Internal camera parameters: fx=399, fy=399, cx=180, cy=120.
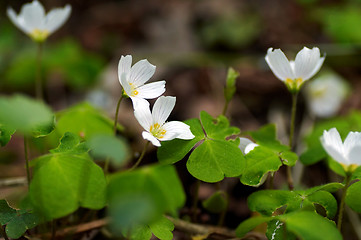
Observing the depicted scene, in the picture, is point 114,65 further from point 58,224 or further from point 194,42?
point 58,224

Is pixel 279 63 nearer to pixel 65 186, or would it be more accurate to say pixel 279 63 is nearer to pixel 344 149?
pixel 344 149

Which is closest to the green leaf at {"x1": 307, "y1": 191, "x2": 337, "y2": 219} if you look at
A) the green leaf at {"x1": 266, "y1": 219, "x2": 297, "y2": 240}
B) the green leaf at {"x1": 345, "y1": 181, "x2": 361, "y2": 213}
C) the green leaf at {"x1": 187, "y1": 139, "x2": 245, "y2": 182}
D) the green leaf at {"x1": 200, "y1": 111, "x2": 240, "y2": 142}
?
the green leaf at {"x1": 345, "y1": 181, "x2": 361, "y2": 213}

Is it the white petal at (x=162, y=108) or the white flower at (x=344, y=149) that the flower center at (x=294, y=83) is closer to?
the white flower at (x=344, y=149)

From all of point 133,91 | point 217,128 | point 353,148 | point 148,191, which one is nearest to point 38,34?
point 133,91

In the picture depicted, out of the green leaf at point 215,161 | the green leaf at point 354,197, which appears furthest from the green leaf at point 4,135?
the green leaf at point 354,197

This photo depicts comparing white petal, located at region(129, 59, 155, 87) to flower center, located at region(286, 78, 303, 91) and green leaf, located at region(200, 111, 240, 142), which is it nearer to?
green leaf, located at region(200, 111, 240, 142)

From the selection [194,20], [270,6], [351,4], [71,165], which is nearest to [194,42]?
[194,20]
